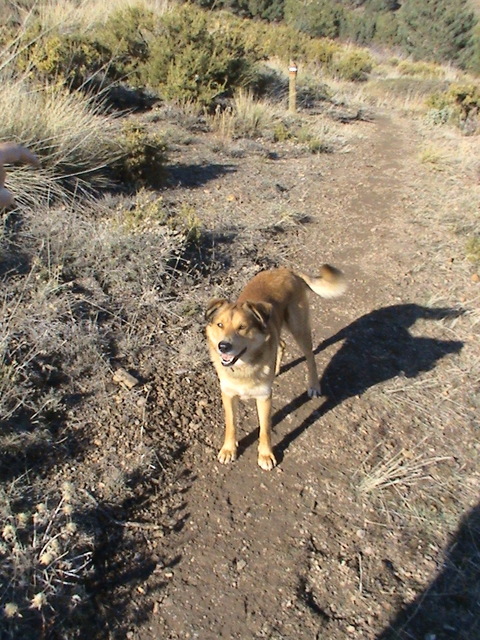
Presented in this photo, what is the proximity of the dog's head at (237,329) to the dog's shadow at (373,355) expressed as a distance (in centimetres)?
81

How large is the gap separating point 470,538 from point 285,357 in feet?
6.56

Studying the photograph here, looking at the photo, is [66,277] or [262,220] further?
[262,220]

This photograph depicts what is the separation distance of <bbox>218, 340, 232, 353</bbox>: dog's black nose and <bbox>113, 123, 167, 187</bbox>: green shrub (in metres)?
4.01

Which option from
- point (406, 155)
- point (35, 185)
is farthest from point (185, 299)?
point (406, 155)

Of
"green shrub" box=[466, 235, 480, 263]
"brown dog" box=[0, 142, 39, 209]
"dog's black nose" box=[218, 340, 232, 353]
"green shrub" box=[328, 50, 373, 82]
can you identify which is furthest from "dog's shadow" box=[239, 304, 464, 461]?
"green shrub" box=[328, 50, 373, 82]

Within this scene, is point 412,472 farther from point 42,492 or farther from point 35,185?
point 35,185

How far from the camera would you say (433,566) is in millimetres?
2818

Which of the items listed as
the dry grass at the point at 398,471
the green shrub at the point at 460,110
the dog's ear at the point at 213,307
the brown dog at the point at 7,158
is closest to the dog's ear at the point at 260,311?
the dog's ear at the point at 213,307

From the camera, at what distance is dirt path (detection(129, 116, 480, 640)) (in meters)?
2.54

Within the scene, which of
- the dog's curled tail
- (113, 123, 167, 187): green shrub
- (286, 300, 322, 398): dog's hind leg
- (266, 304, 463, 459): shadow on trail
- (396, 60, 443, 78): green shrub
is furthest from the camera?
(396, 60, 443, 78): green shrub

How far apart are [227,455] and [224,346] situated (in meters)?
0.81

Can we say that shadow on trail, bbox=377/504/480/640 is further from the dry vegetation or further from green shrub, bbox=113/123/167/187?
green shrub, bbox=113/123/167/187

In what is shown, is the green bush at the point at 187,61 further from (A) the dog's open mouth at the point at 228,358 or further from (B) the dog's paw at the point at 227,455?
(B) the dog's paw at the point at 227,455

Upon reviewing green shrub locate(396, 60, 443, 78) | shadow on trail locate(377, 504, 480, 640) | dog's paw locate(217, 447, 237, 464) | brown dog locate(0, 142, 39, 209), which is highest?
brown dog locate(0, 142, 39, 209)
